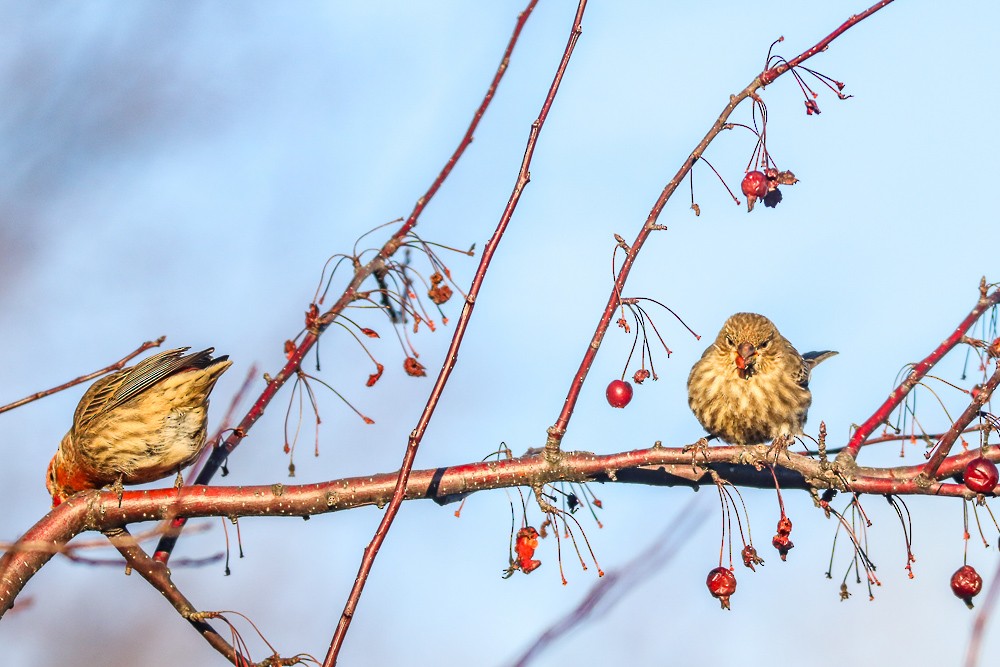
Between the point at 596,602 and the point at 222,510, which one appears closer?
the point at 596,602

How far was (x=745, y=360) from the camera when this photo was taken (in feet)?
24.2

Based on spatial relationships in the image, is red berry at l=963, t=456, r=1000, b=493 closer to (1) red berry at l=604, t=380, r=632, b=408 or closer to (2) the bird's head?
(1) red berry at l=604, t=380, r=632, b=408

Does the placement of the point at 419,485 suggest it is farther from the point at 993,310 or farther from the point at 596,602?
the point at 993,310

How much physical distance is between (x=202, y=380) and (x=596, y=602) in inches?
224

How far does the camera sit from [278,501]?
4836 mm

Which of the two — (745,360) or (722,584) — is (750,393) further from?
(722,584)

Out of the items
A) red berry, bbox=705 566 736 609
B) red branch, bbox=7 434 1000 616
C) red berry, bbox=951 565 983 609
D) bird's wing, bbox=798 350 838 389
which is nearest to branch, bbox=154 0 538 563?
red branch, bbox=7 434 1000 616

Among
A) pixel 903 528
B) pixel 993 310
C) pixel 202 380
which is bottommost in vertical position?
pixel 903 528

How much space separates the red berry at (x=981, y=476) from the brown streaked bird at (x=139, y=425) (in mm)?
5446

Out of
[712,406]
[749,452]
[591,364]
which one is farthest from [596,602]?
[712,406]

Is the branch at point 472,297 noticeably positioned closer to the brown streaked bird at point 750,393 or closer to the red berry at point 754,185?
the red berry at point 754,185

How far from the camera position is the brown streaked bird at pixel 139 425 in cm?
782

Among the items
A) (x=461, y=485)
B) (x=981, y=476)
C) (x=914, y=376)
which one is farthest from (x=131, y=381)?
(x=981, y=476)

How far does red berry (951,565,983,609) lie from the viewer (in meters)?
4.41
